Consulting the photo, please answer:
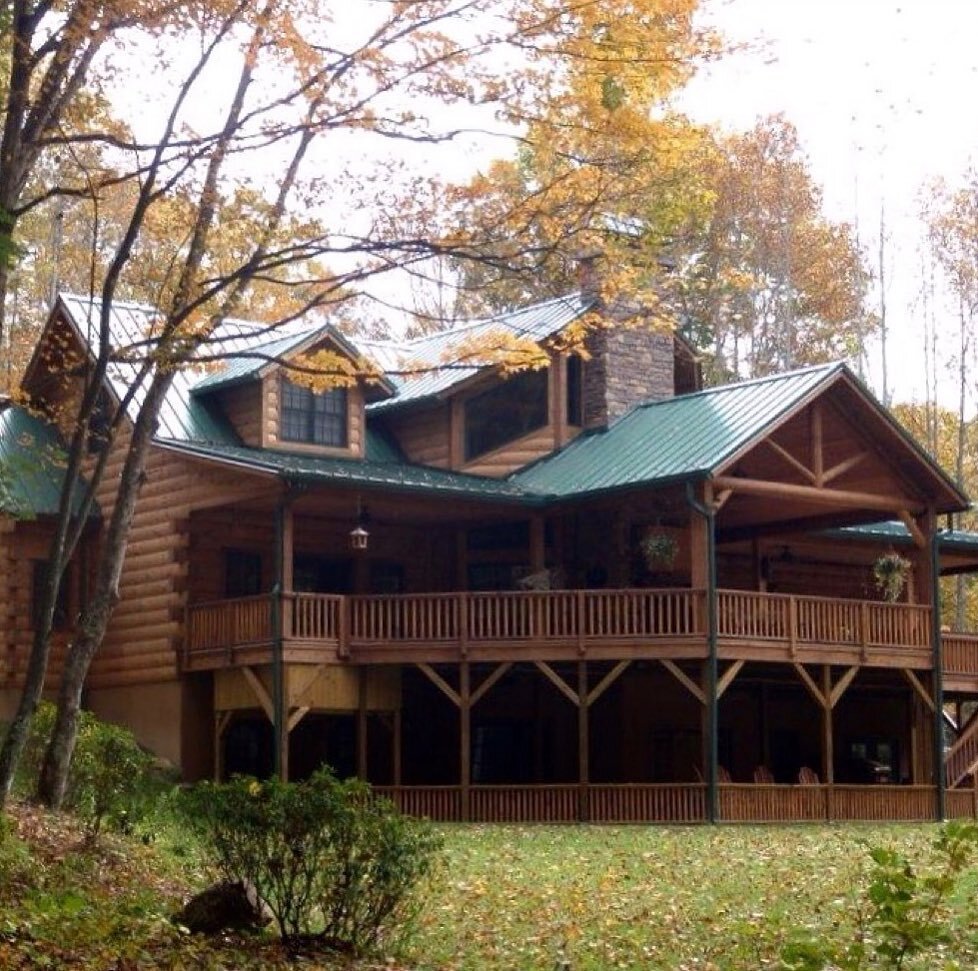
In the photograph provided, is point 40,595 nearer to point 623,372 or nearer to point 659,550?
point 659,550

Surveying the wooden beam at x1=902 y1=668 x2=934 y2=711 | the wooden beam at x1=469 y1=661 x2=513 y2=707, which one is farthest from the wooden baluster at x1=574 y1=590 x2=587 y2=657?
the wooden beam at x1=902 y1=668 x2=934 y2=711

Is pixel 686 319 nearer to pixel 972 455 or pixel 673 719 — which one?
pixel 972 455

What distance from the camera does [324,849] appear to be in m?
14.2

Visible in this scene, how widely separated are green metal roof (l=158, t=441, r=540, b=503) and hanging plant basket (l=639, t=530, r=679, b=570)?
6.18 ft

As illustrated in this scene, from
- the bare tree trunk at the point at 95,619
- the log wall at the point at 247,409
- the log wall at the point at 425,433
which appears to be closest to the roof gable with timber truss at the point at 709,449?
the log wall at the point at 247,409

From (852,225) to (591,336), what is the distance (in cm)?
1739

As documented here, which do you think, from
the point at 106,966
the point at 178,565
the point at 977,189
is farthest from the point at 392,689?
the point at 977,189

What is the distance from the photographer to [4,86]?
2067cm

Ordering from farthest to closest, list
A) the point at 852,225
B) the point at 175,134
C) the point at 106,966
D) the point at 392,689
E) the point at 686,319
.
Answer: the point at 852,225
the point at 686,319
the point at 392,689
the point at 175,134
the point at 106,966

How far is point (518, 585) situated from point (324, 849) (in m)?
18.4

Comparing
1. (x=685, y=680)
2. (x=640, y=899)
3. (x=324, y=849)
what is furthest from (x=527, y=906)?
(x=685, y=680)

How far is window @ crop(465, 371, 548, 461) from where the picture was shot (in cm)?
3412

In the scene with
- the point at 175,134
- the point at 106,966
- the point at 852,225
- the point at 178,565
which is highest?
the point at 852,225

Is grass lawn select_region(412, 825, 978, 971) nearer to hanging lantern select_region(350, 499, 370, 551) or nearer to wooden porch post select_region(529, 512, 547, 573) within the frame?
hanging lantern select_region(350, 499, 370, 551)
